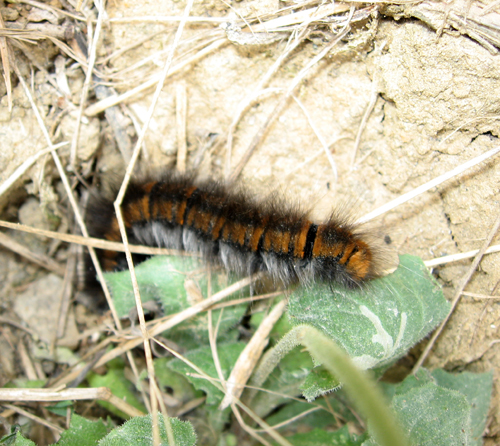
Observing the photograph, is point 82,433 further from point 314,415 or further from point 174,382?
point 314,415

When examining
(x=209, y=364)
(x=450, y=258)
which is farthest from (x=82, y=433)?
(x=450, y=258)

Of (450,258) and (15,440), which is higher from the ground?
(450,258)

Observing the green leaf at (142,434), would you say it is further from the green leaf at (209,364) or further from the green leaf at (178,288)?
the green leaf at (178,288)

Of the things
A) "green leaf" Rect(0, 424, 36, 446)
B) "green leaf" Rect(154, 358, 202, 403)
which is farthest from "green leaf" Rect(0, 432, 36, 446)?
"green leaf" Rect(154, 358, 202, 403)

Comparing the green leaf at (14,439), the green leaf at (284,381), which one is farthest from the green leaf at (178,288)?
the green leaf at (14,439)

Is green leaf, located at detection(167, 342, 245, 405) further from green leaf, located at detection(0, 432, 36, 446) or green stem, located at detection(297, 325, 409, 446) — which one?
green stem, located at detection(297, 325, 409, 446)

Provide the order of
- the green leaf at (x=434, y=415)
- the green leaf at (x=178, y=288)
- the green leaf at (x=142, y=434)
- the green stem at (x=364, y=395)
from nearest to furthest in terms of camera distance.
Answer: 1. the green stem at (x=364, y=395)
2. the green leaf at (x=142, y=434)
3. the green leaf at (x=434, y=415)
4. the green leaf at (x=178, y=288)
